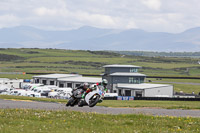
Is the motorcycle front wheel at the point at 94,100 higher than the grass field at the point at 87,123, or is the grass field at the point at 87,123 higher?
the motorcycle front wheel at the point at 94,100

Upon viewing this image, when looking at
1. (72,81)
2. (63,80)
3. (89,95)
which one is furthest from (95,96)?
(63,80)

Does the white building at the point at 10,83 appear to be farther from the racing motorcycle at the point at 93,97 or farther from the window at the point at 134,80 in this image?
the racing motorcycle at the point at 93,97

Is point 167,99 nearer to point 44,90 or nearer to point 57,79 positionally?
point 44,90

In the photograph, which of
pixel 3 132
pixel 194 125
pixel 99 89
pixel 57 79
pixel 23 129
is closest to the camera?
pixel 3 132

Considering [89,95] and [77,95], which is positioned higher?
[89,95]

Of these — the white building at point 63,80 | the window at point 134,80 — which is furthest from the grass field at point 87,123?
the white building at point 63,80

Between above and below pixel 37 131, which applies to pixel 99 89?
above

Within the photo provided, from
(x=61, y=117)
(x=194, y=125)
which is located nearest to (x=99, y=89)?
(x=61, y=117)

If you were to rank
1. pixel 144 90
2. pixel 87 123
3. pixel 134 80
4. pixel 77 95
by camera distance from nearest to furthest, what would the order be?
pixel 87 123
pixel 77 95
pixel 144 90
pixel 134 80

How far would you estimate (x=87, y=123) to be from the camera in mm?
17859

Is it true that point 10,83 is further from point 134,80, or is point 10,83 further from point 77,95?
point 77,95

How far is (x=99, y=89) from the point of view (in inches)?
819

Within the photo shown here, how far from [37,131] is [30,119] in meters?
3.88

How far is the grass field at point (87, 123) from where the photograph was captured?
1590 cm
